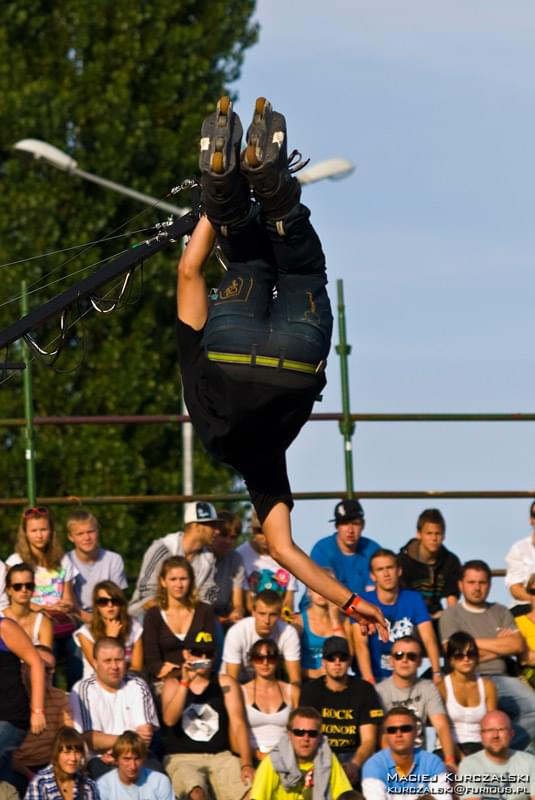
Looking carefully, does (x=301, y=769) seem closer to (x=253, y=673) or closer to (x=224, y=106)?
(x=253, y=673)

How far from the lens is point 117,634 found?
11469mm

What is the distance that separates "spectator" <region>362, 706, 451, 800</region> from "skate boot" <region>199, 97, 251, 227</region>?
4.31 meters

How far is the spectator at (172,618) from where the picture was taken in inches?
455

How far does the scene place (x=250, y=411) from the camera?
8.03 metres

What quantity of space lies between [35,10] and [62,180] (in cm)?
233

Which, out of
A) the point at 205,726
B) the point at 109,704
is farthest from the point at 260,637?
the point at 109,704

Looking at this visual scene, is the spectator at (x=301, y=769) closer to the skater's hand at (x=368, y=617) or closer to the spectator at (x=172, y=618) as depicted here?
the spectator at (x=172, y=618)

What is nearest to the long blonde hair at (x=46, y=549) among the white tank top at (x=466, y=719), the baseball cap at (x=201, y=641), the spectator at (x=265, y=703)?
the baseball cap at (x=201, y=641)

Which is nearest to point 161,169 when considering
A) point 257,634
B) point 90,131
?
point 90,131

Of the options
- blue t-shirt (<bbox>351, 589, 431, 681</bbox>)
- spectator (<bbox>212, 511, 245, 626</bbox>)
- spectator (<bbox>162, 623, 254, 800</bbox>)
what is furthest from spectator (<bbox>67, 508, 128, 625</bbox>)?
blue t-shirt (<bbox>351, 589, 431, 681</bbox>)

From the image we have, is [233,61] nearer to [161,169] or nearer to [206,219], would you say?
[161,169]

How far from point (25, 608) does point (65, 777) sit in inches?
50.6

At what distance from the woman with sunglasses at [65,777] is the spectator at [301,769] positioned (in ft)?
3.32

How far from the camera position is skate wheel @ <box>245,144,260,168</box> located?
7676 mm
